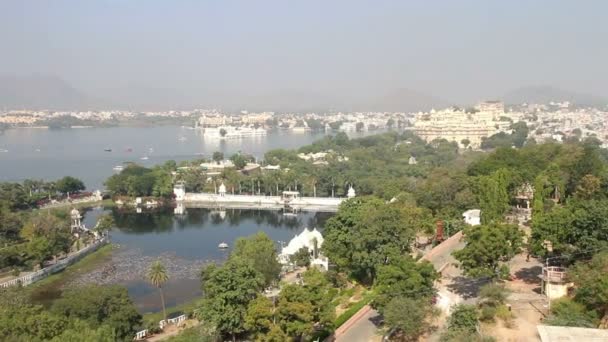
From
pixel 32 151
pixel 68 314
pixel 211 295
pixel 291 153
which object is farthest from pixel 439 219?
pixel 32 151

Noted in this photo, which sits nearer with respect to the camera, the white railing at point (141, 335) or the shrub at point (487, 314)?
the shrub at point (487, 314)

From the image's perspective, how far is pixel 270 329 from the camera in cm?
980

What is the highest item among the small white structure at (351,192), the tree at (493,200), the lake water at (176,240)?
the tree at (493,200)

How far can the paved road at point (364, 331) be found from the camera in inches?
413

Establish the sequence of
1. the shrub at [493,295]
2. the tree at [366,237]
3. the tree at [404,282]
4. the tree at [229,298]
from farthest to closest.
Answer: the tree at [366,237] < the tree at [229,298] < the tree at [404,282] < the shrub at [493,295]

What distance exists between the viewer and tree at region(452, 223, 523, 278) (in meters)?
11.1

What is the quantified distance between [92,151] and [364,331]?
57152 millimetres

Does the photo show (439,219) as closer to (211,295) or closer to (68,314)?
(211,295)

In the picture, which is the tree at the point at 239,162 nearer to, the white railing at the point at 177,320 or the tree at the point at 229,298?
the white railing at the point at 177,320

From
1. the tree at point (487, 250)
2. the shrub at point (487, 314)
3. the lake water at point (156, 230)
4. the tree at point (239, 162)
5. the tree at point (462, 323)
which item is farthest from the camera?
the tree at point (239, 162)

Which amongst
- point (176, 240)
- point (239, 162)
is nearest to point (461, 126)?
point (239, 162)

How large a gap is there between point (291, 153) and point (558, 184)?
1028 inches

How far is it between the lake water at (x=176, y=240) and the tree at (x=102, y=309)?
3726mm

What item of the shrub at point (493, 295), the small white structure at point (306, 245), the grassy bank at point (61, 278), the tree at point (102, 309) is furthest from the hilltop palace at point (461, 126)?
the tree at point (102, 309)
